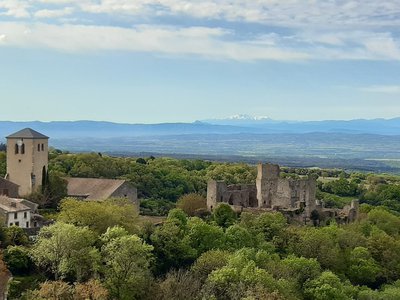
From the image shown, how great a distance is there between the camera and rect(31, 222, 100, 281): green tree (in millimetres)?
39469

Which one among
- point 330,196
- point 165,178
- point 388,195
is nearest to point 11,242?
point 165,178

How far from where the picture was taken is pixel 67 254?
3997 cm

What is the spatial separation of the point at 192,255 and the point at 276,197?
2159 cm

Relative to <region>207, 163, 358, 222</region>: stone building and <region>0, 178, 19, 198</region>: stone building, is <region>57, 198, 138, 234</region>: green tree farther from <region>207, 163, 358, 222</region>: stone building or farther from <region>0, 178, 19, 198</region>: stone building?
<region>207, 163, 358, 222</region>: stone building

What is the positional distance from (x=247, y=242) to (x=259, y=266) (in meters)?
6.18

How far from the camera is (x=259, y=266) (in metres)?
45.7

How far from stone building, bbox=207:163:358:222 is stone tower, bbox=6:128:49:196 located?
15996 mm

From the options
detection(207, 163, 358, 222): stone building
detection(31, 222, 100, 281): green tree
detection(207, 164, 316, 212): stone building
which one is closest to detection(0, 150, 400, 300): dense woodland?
detection(31, 222, 100, 281): green tree

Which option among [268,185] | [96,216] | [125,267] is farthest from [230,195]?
[125,267]

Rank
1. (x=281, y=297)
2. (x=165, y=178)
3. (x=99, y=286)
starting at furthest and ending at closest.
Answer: (x=165, y=178), (x=281, y=297), (x=99, y=286)

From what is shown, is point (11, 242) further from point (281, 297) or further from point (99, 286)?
point (281, 297)

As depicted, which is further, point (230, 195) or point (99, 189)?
point (230, 195)

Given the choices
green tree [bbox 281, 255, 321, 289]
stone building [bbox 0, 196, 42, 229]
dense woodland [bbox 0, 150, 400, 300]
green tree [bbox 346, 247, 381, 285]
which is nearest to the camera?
dense woodland [bbox 0, 150, 400, 300]

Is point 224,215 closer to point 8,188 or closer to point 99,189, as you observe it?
point 99,189
